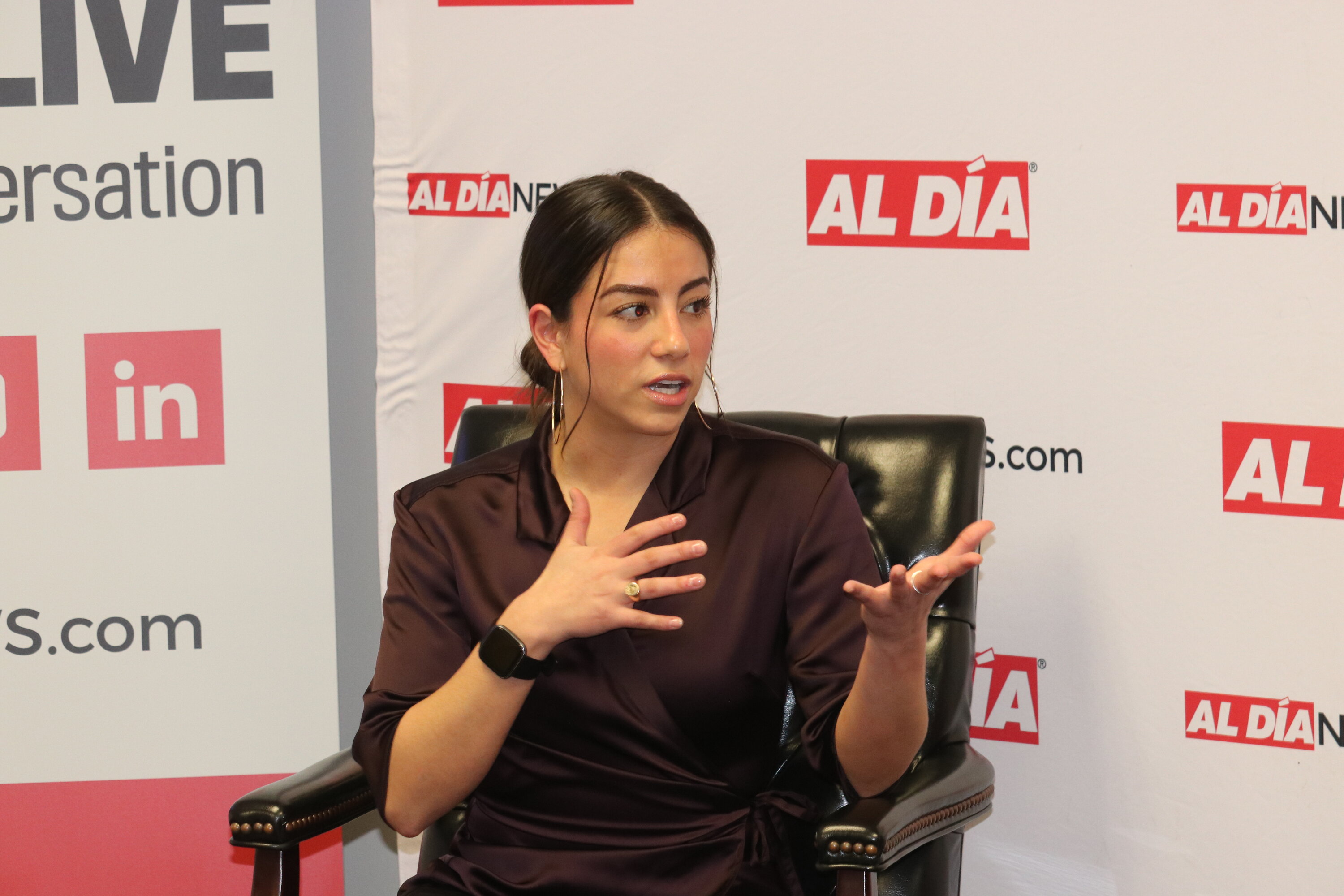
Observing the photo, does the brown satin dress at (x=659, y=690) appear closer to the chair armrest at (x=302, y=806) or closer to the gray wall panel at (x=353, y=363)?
the chair armrest at (x=302, y=806)

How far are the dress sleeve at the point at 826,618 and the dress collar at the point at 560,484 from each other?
0.16 metres

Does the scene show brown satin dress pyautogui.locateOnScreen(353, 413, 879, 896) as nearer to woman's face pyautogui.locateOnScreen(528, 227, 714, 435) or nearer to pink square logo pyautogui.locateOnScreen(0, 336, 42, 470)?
woman's face pyautogui.locateOnScreen(528, 227, 714, 435)

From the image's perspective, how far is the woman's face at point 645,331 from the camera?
147cm

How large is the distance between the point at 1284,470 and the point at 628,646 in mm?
1172

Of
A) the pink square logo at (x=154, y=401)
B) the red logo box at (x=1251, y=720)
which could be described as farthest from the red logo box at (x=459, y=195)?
the red logo box at (x=1251, y=720)

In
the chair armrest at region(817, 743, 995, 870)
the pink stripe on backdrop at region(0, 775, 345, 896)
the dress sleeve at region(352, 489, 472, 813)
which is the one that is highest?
the dress sleeve at region(352, 489, 472, 813)

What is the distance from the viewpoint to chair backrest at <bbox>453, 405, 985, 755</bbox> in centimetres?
170

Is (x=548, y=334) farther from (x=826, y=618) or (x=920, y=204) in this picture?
(x=920, y=204)

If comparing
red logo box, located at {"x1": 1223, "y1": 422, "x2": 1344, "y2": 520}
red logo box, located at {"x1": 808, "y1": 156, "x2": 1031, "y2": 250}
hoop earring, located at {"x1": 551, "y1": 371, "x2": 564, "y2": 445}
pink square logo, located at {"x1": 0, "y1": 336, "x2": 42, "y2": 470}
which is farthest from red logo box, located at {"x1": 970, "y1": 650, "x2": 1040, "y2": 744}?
pink square logo, located at {"x1": 0, "y1": 336, "x2": 42, "y2": 470}

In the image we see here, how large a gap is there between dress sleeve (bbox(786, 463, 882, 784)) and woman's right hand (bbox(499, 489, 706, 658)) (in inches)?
7.7

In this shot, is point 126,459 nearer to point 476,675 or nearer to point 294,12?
point 294,12

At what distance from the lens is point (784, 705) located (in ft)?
5.37

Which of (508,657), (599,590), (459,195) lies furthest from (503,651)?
(459,195)

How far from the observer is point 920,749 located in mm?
1550
